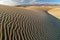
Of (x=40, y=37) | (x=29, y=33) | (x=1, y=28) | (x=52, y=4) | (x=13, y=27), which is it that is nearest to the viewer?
(x=1, y=28)

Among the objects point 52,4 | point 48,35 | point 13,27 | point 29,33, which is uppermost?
point 13,27

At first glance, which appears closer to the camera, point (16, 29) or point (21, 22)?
point (16, 29)

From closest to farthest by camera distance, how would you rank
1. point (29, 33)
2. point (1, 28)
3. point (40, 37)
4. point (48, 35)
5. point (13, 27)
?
point (1, 28) < point (13, 27) < point (29, 33) < point (40, 37) < point (48, 35)

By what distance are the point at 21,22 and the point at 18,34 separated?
12.4 inches

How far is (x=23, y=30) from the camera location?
2.35m

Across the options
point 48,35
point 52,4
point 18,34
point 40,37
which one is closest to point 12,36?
point 18,34

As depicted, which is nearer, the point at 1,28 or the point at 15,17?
the point at 1,28

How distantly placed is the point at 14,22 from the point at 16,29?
0.12 meters

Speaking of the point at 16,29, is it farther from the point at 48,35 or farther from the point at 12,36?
the point at 48,35

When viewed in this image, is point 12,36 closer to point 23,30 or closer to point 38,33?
point 23,30

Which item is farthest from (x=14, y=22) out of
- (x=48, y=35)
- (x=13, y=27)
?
(x=48, y=35)

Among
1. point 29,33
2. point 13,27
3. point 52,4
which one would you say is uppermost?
point 13,27

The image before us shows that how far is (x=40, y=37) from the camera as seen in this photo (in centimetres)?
255

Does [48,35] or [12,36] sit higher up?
[12,36]
